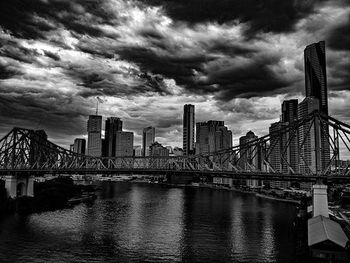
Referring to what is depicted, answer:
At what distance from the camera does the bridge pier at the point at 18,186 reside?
77062 millimetres

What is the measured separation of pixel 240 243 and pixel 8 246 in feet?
94.7

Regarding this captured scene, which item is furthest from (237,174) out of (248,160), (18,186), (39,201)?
(18,186)

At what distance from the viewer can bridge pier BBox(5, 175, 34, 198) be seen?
7706 cm

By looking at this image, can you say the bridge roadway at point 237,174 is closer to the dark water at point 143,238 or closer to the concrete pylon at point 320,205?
the concrete pylon at point 320,205

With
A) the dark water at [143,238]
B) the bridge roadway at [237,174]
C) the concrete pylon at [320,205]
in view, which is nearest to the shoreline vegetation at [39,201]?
the bridge roadway at [237,174]

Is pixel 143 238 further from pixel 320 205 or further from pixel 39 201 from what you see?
pixel 39 201

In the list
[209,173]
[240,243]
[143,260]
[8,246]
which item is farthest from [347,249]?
[8,246]

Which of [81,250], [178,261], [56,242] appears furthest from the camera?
[56,242]

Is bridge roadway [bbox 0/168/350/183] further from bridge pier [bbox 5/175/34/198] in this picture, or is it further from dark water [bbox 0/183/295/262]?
dark water [bbox 0/183/295/262]

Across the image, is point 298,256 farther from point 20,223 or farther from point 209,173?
point 20,223

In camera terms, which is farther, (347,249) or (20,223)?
(20,223)

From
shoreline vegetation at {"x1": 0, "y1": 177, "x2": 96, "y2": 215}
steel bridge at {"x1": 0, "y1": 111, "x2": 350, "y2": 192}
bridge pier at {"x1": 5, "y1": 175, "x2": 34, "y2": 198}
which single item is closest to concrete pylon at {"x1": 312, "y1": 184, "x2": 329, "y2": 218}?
steel bridge at {"x1": 0, "y1": 111, "x2": 350, "y2": 192}

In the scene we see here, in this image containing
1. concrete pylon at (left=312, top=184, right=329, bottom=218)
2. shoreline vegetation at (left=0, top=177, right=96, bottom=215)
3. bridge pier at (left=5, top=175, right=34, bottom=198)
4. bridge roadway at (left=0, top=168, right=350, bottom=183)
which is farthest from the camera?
bridge pier at (left=5, top=175, right=34, bottom=198)

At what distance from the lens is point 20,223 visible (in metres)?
53.3
